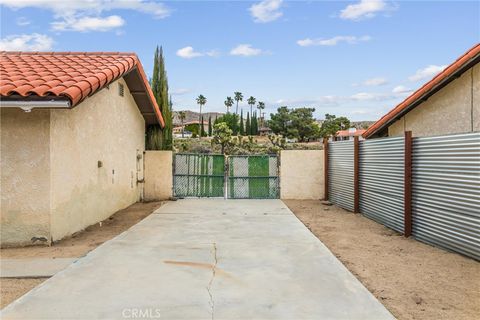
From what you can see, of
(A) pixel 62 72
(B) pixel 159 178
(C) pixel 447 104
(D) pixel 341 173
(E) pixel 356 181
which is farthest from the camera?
(B) pixel 159 178

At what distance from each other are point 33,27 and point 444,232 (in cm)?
1462

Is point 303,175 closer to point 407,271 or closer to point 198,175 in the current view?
point 198,175

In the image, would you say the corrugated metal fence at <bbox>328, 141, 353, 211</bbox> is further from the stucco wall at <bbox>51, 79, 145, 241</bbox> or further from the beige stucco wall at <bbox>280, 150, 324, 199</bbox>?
the stucco wall at <bbox>51, 79, 145, 241</bbox>

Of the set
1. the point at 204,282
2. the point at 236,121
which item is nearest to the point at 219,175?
the point at 204,282

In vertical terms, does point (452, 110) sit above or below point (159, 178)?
above

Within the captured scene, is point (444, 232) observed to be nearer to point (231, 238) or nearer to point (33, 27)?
point (231, 238)

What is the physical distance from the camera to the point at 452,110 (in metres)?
10.5

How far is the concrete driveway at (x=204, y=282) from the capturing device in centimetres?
467

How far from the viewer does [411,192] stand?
352 inches

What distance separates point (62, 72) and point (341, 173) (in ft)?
31.4

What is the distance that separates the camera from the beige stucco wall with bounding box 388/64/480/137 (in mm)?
9641

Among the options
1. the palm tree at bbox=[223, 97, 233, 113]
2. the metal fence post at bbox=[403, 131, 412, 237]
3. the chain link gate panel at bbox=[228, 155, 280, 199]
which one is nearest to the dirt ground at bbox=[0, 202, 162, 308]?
the chain link gate panel at bbox=[228, 155, 280, 199]

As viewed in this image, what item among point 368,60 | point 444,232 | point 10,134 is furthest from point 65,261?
point 368,60

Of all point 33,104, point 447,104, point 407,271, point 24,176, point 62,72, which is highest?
point 62,72
